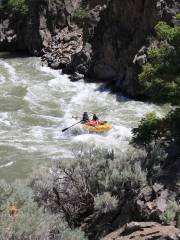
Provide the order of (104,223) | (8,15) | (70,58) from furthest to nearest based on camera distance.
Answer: (8,15) → (70,58) → (104,223)

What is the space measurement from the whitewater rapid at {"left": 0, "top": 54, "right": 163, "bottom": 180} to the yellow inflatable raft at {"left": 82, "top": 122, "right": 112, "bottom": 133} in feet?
0.73

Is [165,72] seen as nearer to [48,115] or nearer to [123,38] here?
[48,115]

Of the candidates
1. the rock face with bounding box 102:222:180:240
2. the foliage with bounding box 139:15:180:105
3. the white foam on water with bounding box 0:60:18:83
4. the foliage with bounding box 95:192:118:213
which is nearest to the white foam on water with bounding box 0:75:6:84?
the white foam on water with bounding box 0:60:18:83

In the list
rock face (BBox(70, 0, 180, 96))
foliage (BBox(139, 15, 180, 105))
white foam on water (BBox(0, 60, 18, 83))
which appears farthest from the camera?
white foam on water (BBox(0, 60, 18, 83))

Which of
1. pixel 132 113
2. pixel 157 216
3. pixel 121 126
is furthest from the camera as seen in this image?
pixel 132 113

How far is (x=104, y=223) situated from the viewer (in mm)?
9398

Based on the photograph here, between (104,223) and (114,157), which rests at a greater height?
(114,157)

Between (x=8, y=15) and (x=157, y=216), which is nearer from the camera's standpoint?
(x=157, y=216)

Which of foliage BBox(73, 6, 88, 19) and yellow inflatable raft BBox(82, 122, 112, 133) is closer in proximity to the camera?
yellow inflatable raft BBox(82, 122, 112, 133)

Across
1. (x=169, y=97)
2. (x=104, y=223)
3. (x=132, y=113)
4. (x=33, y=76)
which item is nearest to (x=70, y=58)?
(x=33, y=76)

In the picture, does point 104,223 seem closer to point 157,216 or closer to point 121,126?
point 157,216

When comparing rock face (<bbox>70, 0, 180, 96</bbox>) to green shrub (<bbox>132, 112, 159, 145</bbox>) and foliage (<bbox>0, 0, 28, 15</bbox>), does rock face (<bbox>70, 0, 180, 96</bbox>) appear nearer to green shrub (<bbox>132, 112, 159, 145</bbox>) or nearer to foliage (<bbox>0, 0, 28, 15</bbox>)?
foliage (<bbox>0, 0, 28, 15</bbox>)

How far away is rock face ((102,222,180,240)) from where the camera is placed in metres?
7.21

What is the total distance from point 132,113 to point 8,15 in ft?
89.6
